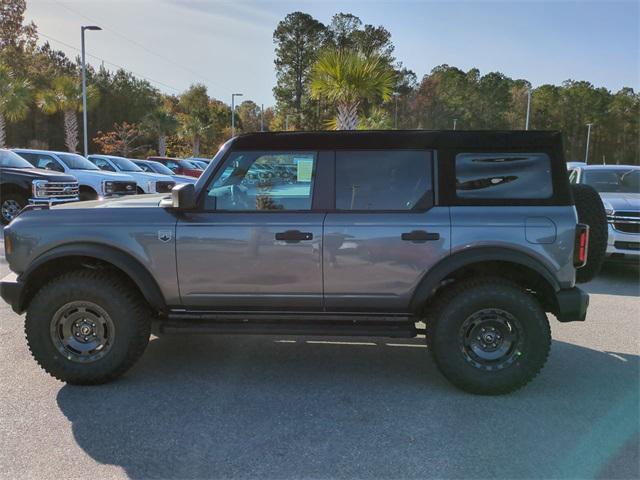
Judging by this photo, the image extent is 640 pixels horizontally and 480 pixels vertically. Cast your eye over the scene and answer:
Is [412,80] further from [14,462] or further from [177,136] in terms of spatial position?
[14,462]

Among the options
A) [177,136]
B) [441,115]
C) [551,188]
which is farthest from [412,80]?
[551,188]

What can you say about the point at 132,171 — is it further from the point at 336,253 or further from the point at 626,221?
the point at 336,253

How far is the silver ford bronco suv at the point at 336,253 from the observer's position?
148 inches

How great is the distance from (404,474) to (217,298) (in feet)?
5.98

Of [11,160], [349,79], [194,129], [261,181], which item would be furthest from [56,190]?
[194,129]

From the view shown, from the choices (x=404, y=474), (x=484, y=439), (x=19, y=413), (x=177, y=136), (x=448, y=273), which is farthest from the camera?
(x=177, y=136)

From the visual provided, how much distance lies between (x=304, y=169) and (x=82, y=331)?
2.06 meters

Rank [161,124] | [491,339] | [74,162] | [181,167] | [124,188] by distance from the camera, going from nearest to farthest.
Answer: [491,339] < [124,188] < [74,162] < [181,167] < [161,124]

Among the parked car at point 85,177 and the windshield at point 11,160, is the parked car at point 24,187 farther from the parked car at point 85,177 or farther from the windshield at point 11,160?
the parked car at point 85,177

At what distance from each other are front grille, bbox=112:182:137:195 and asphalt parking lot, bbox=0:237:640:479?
954 cm

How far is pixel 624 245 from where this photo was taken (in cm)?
766

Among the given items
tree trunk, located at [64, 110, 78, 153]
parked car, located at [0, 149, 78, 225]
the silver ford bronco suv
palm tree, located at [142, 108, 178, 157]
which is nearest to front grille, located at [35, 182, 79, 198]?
parked car, located at [0, 149, 78, 225]

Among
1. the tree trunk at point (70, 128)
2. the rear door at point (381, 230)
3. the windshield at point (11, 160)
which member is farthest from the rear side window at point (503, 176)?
the tree trunk at point (70, 128)

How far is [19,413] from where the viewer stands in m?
3.48
